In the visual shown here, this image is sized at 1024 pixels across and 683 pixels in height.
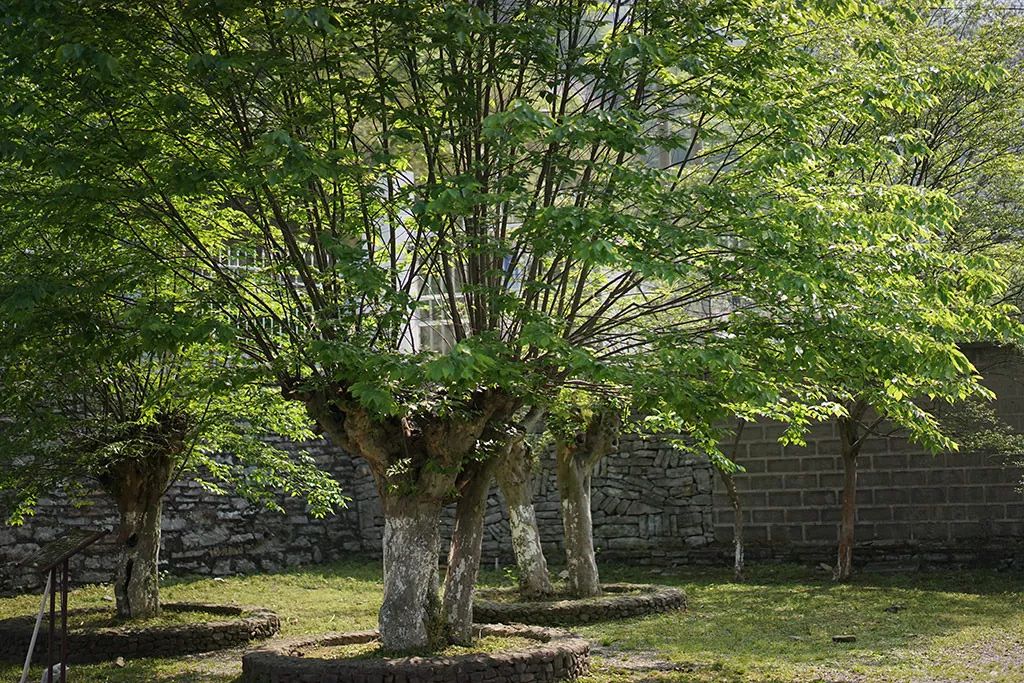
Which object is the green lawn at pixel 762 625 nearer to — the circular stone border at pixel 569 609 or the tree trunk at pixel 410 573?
the circular stone border at pixel 569 609

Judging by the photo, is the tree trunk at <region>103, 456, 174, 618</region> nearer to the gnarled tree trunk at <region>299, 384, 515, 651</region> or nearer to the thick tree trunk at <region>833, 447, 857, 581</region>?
the gnarled tree trunk at <region>299, 384, 515, 651</region>

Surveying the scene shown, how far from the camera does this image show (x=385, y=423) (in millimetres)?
8742

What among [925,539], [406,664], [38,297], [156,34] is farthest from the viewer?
[925,539]

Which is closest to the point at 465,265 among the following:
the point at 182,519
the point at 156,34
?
the point at 156,34

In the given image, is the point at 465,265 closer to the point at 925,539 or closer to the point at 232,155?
the point at 232,155

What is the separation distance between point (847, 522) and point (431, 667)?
329 inches

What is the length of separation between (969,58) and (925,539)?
19.9 ft

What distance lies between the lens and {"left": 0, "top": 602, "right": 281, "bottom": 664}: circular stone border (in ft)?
34.1

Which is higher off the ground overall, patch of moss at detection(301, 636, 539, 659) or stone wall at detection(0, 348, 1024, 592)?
stone wall at detection(0, 348, 1024, 592)

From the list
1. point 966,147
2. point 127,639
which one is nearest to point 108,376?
point 127,639

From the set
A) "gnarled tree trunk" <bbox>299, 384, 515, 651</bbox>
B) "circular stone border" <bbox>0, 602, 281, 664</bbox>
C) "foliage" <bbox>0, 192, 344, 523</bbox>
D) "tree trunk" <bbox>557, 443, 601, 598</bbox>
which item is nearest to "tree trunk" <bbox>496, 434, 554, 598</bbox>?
"tree trunk" <bbox>557, 443, 601, 598</bbox>

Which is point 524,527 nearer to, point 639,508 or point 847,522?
point 639,508

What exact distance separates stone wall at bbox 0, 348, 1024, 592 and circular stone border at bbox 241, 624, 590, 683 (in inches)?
269

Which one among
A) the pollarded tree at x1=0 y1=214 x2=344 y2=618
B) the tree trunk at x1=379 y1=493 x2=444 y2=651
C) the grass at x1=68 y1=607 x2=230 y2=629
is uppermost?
the pollarded tree at x1=0 y1=214 x2=344 y2=618
